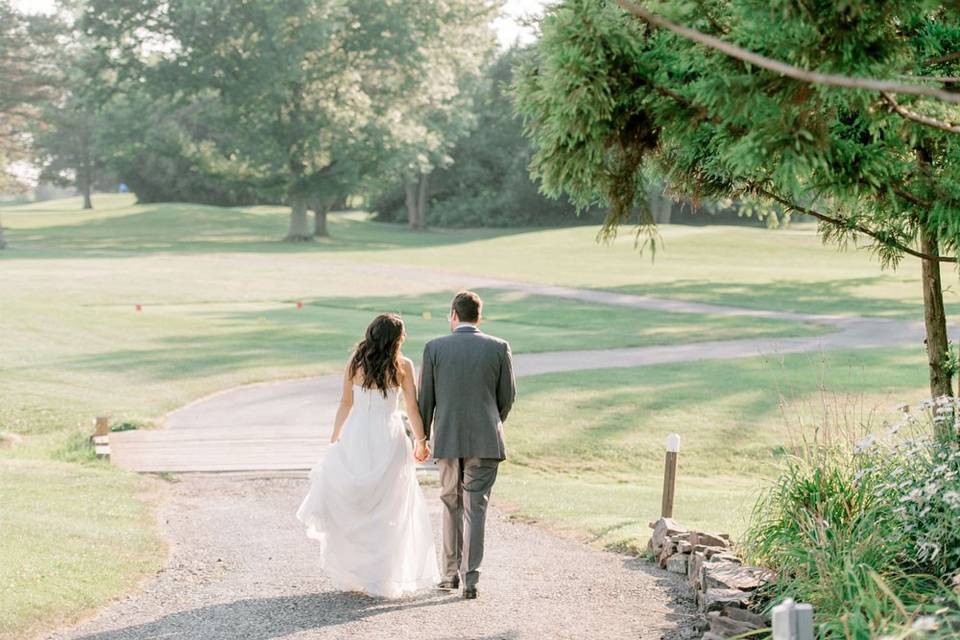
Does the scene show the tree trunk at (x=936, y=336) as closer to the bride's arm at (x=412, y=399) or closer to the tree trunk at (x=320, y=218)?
the bride's arm at (x=412, y=399)

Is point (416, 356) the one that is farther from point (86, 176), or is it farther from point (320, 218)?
point (86, 176)

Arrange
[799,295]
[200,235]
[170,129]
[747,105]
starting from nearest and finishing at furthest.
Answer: [747,105], [799,295], [170,129], [200,235]

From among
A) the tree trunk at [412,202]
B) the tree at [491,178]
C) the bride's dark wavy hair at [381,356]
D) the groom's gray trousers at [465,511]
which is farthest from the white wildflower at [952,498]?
the tree trunk at [412,202]

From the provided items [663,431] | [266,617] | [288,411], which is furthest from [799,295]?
[266,617]

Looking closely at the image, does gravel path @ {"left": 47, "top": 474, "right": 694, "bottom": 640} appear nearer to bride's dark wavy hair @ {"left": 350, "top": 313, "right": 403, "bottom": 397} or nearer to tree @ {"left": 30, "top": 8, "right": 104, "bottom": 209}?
bride's dark wavy hair @ {"left": 350, "top": 313, "right": 403, "bottom": 397}

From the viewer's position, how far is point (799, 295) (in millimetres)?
38031

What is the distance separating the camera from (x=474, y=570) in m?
8.09

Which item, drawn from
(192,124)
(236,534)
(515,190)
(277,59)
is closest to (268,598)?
(236,534)

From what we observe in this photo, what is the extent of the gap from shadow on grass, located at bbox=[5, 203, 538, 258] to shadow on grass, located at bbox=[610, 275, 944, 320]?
2091cm

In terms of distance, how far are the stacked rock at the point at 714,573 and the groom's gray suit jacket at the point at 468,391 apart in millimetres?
1603

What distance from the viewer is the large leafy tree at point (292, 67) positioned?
55.6 meters

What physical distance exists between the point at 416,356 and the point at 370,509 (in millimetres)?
A: 15167

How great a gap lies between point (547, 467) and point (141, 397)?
7114mm

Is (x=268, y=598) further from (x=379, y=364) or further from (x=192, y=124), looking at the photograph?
(x=192, y=124)
